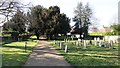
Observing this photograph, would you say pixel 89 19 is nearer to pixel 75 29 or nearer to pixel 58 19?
pixel 75 29

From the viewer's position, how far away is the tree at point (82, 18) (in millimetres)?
79062

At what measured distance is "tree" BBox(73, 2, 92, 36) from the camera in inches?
3113

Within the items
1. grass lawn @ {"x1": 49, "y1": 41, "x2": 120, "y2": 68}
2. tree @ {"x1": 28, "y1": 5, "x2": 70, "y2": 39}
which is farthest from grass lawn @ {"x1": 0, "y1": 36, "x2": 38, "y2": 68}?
tree @ {"x1": 28, "y1": 5, "x2": 70, "y2": 39}

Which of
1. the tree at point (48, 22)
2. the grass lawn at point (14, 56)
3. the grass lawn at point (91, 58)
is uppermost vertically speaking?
the tree at point (48, 22)

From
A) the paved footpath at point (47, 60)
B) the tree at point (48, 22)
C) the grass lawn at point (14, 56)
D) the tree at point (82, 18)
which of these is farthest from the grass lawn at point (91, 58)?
the tree at point (82, 18)

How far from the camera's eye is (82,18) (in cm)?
8412

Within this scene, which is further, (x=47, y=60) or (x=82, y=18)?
(x=82, y=18)

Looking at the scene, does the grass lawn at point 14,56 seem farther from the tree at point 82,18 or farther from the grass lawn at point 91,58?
the tree at point 82,18

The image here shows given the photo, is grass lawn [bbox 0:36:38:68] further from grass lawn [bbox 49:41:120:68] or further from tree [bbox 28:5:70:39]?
tree [bbox 28:5:70:39]

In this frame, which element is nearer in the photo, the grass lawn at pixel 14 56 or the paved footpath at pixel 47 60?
the paved footpath at pixel 47 60

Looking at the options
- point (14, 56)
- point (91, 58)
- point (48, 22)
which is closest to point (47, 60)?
point (91, 58)

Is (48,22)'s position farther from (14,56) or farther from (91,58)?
(91,58)

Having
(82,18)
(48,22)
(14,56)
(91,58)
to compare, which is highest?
(82,18)

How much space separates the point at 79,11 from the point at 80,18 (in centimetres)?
371
